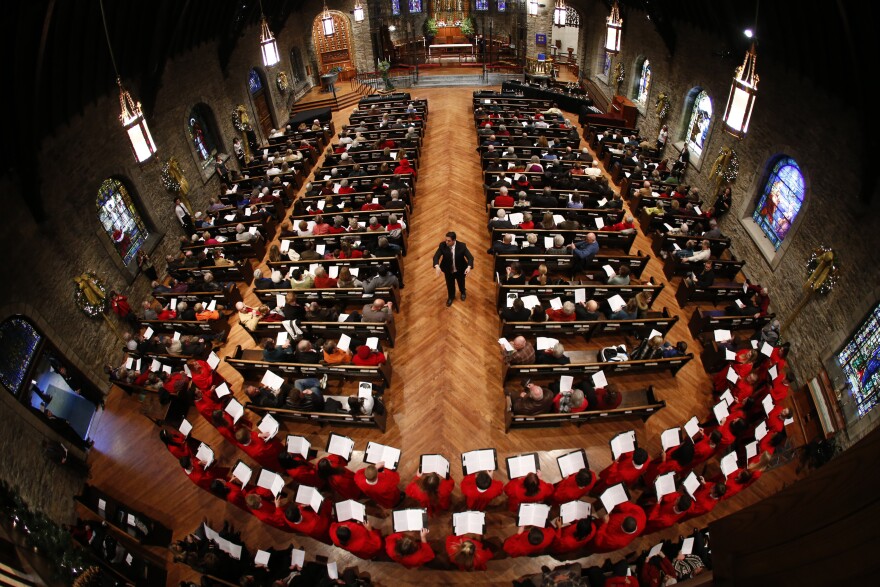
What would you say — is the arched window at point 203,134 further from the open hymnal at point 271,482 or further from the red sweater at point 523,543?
the red sweater at point 523,543

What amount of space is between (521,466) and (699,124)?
12.9 metres

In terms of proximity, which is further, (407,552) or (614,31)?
(614,31)

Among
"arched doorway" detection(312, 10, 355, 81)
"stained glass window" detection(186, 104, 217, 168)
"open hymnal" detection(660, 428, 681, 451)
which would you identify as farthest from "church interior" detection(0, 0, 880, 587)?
"arched doorway" detection(312, 10, 355, 81)

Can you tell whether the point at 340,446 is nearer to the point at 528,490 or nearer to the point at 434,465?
the point at 434,465

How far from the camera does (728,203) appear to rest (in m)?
11.6

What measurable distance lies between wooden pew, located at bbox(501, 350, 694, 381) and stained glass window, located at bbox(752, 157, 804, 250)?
439 centimetres

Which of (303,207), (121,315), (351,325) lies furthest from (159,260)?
(351,325)

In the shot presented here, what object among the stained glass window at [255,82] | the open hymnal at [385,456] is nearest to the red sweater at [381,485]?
the open hymnal at [385,456]

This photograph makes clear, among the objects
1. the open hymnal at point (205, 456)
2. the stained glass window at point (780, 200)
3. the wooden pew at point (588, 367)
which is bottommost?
the open hymnal at point (205, 456)

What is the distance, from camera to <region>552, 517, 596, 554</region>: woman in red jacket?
5440 mm

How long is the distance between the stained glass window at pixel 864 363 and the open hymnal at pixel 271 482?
8779mm

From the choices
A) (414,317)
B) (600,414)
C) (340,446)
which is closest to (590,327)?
(600,414)

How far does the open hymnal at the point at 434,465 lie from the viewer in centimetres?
617

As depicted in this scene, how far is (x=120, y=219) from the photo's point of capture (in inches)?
431
